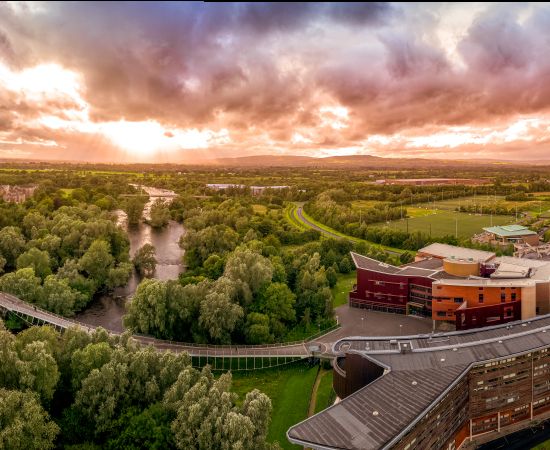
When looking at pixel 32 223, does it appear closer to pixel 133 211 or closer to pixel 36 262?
pixel 36 262

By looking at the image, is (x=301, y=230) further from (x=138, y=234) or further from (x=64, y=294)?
(x=64, y=294)

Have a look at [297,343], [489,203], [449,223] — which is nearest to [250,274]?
[297,343]

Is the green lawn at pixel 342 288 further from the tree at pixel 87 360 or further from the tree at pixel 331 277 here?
the tree at pixel 87 360

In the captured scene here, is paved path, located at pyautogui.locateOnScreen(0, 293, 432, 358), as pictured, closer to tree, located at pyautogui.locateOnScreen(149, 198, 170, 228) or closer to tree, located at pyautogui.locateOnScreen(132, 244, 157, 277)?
tree, located at pyautogui.locateOnScreen(132, 244, 157, 277)

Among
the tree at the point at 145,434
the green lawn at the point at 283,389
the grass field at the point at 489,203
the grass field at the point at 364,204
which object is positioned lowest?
the green lawn at the point at 283,389

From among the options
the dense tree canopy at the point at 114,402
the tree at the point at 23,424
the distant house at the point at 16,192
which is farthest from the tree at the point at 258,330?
the distant house at the point at 16,192
